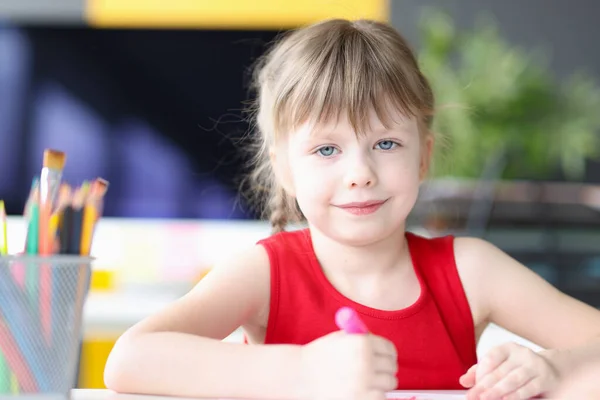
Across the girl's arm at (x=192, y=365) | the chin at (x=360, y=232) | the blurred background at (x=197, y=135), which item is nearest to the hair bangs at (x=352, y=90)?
the chin at (x=360, y=232)

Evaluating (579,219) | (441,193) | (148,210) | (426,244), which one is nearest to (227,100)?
(148,210)

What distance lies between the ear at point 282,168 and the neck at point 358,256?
67 mm

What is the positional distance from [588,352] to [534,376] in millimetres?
113

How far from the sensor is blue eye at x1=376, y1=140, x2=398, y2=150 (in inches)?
35.1

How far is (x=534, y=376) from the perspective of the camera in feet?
2.25

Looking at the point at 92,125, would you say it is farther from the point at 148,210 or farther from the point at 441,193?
the point at 441,193

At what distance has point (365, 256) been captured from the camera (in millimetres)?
Answer: 964

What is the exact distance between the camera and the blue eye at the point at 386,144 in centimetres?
89

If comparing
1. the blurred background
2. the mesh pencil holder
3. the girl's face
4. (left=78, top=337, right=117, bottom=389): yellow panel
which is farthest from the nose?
the blurred background

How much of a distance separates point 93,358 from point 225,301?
1658 millimetres

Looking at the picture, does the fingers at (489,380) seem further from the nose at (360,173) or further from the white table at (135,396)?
the nose at (360,173)

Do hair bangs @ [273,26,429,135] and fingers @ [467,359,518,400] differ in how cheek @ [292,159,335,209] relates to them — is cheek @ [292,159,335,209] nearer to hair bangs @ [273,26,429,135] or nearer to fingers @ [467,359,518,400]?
hair bangs @ [273,26,429,135]

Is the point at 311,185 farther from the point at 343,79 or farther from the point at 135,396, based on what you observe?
the point at 135,396

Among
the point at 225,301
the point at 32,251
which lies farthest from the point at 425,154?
the point at 32,251
